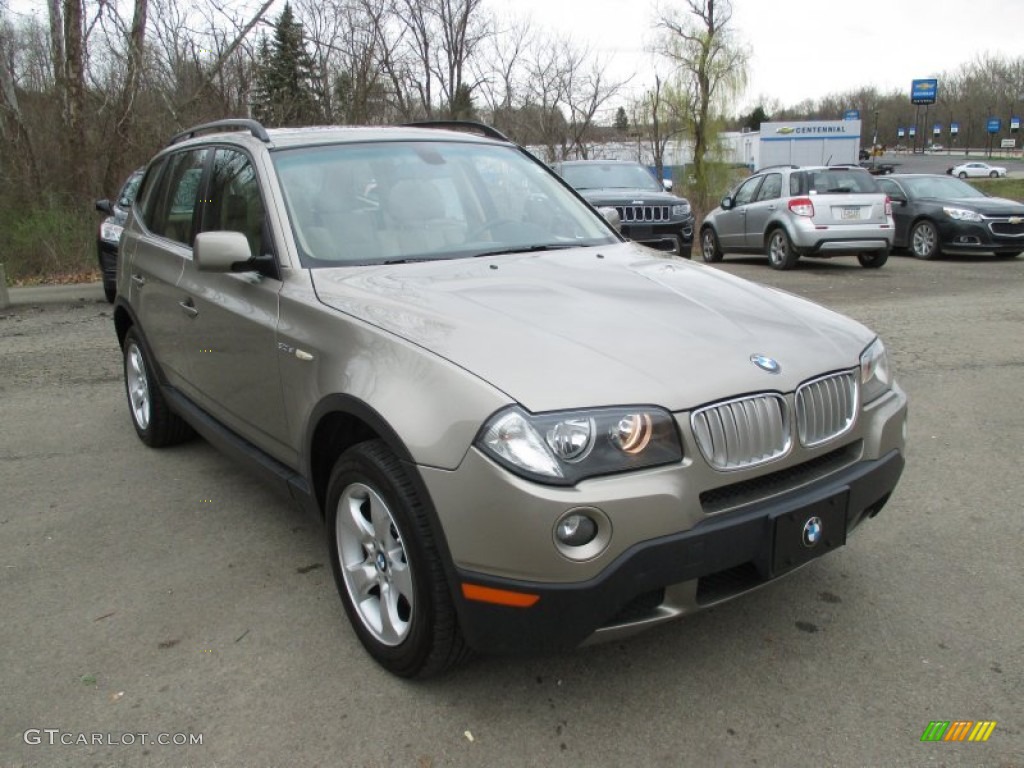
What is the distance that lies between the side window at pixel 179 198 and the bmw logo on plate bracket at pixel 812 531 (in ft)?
10.6

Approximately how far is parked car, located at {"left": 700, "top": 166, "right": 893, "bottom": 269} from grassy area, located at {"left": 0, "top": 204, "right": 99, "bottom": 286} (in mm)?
10820

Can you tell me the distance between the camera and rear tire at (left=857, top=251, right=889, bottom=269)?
534 inches

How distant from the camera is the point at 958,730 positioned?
94.9 inches

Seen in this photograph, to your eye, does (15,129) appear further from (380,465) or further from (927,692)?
(927,692)

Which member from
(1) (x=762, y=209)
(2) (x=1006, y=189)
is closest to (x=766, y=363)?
(1) (x=762, y=209)

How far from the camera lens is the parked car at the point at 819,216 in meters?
13.0

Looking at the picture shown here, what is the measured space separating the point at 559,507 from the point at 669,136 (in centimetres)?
3451

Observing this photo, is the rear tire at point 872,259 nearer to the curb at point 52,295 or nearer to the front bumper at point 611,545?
the curb at point 52,295

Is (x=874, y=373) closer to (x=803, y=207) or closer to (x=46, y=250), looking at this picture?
(x=803, y=207)

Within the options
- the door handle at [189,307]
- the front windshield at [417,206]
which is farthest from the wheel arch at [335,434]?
the door handle at [189,307]

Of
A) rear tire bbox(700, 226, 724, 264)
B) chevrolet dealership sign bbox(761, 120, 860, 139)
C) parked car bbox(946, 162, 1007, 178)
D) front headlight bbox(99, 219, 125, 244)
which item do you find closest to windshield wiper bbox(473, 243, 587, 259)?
front headlight bbox(99, 219, 125, 244)

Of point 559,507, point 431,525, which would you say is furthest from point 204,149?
point 559,507

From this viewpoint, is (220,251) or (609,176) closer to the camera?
(220,251)

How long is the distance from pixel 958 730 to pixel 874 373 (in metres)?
1.16
